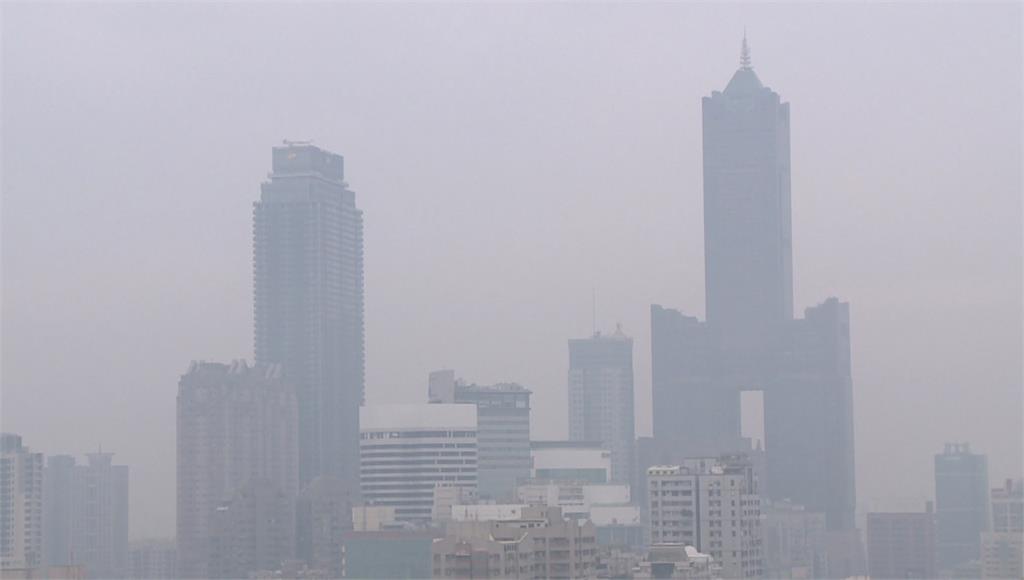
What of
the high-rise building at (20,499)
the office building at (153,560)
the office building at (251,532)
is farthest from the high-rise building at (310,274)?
the high-rise building at (20,499)

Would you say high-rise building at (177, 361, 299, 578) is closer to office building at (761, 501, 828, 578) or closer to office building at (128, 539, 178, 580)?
office building at (128, 539, 178, 580)

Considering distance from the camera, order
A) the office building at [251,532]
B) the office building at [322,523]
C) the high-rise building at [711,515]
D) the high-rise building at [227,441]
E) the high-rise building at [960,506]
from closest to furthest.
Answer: the high-rise building at [711,515]
the high-rise building at [960,506]
the office building at [322,523]
the office building at [251,532]
the high-rise building at [227,441]

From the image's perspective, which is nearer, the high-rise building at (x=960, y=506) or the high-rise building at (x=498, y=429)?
the high-rise building at (x=960, y=506)

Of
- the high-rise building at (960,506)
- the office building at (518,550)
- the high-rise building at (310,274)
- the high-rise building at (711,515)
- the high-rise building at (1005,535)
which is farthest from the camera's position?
the high-rise building at (310,274)

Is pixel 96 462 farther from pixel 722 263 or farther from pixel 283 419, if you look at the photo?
pixel 722 263

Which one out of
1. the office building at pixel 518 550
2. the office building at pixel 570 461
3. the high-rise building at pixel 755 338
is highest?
the high-rise building at pixel 755 338

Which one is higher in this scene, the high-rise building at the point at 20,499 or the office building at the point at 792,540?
the high-rise building at the point at 20,499

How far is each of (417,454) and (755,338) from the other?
90.7 ft

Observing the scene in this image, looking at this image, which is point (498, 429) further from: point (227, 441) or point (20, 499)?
point (20, 499)

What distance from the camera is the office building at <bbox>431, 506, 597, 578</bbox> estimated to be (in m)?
25.0

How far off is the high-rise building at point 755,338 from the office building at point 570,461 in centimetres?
518

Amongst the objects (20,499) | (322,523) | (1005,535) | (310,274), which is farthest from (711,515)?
(310,274)

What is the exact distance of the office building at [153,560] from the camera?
42.7 metres

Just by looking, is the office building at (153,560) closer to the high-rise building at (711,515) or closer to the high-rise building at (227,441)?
the high-rise building at (227,441)
